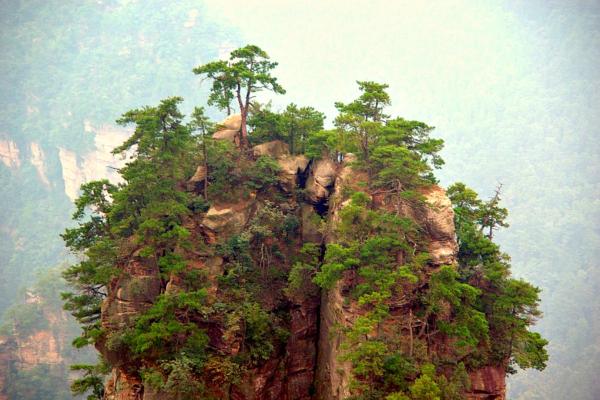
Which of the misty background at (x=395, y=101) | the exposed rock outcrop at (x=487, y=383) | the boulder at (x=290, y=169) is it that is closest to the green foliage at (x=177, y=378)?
the boulder at (x=290, y=169)

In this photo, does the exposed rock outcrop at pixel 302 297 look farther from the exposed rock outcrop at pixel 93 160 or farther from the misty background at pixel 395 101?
the exposed rock outcrop at pixel 93 160

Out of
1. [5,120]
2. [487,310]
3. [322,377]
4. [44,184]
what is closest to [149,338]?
[322,377]

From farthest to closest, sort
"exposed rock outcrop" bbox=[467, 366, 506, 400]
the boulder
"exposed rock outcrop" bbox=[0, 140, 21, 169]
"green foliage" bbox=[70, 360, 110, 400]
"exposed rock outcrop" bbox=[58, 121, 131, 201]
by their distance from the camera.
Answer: "exposed rock outcrop" bbox=[0, 140, 21, 169], "exposed rock outcrop" bbox=[58, 121, 131, 201], the boulder, "green foliage" bbox=[70, 360, 110, 400], "exposed rock outcrop" bbox=[467, 366, 506, 400]

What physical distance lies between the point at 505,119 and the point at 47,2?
111079 millimetres

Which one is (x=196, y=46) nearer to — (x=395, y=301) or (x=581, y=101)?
(x=581, y=101)

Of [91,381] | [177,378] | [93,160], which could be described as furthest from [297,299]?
[93,160]

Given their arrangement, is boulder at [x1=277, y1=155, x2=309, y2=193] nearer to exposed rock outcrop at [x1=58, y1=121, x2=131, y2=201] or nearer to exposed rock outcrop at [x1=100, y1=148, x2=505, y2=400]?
exposed rock outcrop at [x1=100, y1=148, x2=505, y2=400]

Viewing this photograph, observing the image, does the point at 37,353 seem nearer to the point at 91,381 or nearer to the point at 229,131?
the point at 91,381

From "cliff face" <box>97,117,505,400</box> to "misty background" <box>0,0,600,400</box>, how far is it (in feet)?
136

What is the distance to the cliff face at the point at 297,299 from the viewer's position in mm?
19328

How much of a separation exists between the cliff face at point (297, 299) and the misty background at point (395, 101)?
41.4 m

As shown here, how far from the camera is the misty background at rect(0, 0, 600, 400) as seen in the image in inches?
3214

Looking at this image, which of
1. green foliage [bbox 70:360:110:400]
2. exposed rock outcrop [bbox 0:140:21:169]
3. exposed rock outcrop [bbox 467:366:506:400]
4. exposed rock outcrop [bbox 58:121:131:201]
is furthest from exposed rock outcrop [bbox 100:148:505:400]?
exposed rock outcrop [bbox 0:140:21:169]

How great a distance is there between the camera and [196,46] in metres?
113
